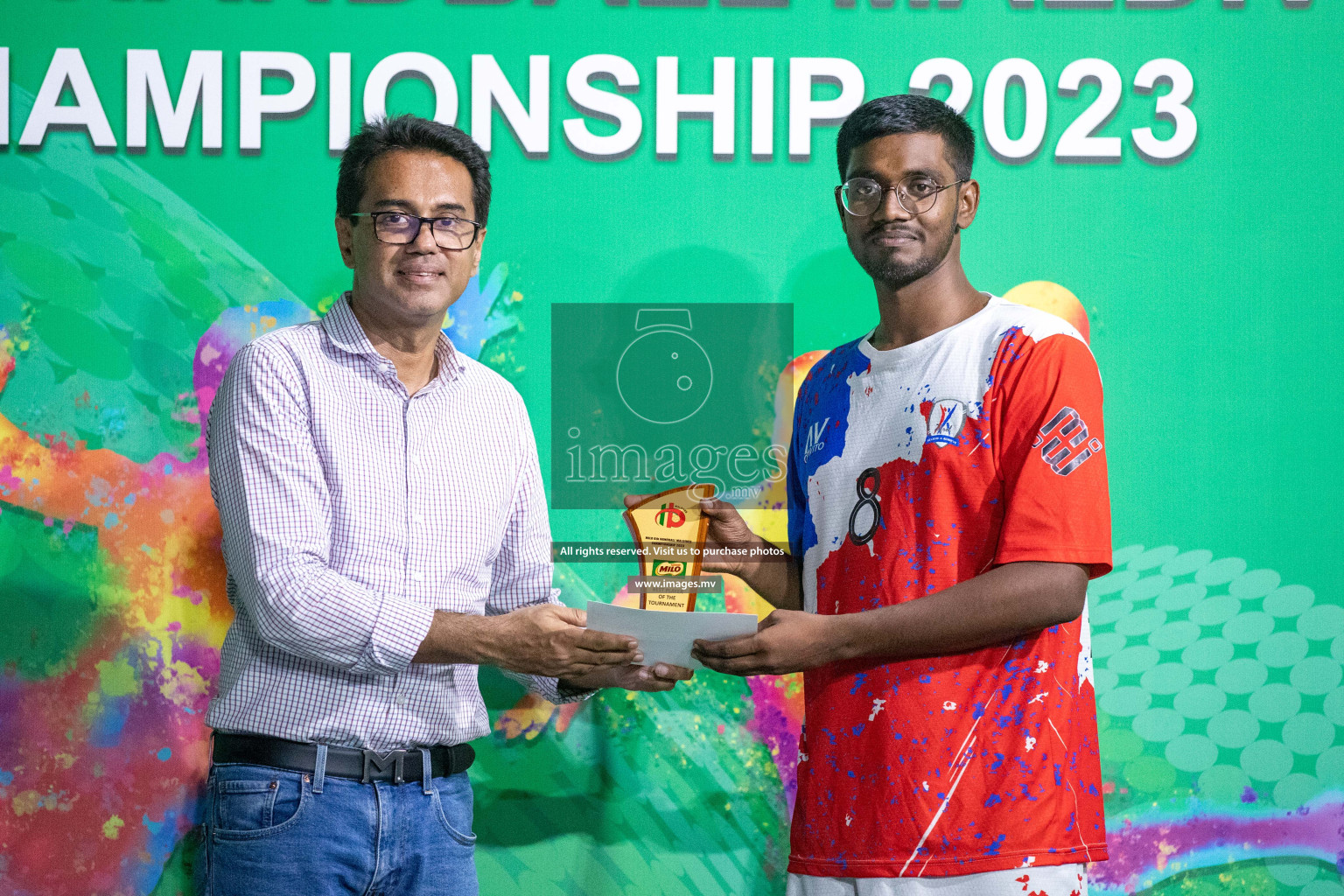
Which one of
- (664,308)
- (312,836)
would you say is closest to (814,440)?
(664,308)

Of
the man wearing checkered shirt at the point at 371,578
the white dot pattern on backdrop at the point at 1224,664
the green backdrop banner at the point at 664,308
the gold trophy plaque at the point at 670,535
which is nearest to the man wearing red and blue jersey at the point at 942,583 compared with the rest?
the gold trophy plaque at the point at 670,535

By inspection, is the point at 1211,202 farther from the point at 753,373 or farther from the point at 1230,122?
the point at 753,373

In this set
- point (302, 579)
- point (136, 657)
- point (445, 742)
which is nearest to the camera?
point (302, 579)

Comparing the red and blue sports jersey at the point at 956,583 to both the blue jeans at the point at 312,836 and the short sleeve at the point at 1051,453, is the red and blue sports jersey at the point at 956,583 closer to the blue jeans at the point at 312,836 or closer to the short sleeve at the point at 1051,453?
the short sleeve at the point at 1051,453

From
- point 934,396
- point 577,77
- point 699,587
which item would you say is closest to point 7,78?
point 577,77

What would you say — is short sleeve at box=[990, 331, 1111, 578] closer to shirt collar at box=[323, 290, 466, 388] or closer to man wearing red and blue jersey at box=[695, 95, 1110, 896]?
man wearing red and blue jersey at box=[695, 95, 1110, 896]

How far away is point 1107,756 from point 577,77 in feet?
7.12

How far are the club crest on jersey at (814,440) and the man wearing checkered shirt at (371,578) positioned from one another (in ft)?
1.68

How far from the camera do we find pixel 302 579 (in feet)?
6.16

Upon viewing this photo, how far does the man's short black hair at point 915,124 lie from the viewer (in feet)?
6.65

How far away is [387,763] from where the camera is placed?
1.97 metres

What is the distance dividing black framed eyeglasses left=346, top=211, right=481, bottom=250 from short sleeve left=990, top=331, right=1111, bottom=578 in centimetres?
105

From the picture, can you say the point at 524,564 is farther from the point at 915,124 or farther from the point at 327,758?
the point at 915,124

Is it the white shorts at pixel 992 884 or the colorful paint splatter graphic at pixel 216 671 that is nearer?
the white shorts at pixel 992 884
